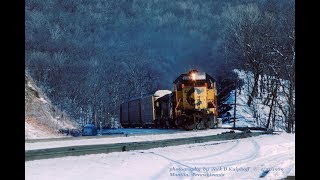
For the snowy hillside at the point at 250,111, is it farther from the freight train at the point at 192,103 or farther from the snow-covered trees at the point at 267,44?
the freight train at the point at 192,103

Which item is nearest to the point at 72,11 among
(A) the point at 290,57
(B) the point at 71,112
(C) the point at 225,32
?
(B) the point at 71,112

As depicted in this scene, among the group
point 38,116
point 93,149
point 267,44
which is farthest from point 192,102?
point 267,44

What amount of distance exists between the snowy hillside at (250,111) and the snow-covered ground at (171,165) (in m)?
23.9

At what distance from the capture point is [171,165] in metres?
8.04

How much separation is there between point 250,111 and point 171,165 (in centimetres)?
3189

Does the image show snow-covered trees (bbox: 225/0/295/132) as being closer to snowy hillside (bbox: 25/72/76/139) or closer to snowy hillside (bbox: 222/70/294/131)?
snowy hillside (bbox: 222/70/294/131)

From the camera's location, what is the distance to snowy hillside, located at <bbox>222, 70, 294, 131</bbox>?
35.8 meters

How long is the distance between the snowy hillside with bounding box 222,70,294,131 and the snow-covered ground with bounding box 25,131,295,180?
78.4ft

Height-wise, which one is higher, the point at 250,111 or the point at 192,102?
the point at 192,102

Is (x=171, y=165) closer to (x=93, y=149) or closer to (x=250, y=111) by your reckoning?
(x=93, y=149)

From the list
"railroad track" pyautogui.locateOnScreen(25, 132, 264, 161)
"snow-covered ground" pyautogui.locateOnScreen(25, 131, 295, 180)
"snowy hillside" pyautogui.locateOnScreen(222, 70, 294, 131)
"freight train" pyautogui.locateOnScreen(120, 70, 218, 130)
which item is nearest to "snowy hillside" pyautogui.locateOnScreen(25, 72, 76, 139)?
"freight train" pyautogui.locateOnScreen(120, 70, 218, 130)

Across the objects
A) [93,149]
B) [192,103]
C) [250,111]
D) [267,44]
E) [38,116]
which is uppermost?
[267,44]

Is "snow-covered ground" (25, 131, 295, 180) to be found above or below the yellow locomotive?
below
